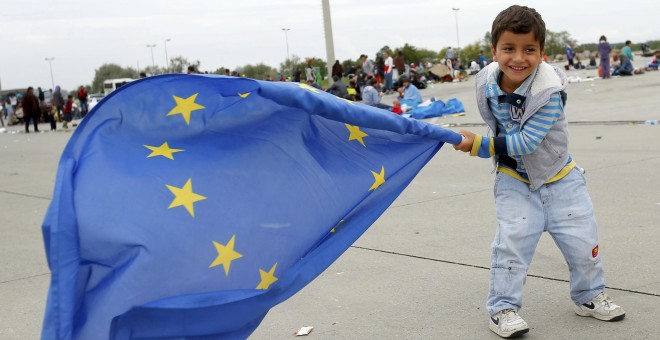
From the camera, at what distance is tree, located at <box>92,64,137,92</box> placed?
10700cm

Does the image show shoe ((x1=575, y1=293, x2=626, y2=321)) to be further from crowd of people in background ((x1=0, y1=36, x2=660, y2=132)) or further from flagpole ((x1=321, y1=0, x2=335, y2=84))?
flagpole ((x1=321, y1=0, x2=335, y2=84))

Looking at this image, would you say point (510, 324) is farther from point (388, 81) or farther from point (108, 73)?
point (108, 73)

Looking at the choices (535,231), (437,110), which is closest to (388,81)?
(437,110)

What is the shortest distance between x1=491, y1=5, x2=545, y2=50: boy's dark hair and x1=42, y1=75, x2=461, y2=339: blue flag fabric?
0.66 meters

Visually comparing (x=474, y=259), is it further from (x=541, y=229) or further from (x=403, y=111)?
(x=403, y=111)

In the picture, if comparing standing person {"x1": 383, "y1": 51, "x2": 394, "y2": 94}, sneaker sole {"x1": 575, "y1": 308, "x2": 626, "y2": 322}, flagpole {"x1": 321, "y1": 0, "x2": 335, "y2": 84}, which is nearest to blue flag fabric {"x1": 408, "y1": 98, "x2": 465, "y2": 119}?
flagpole {"x1": 321, "y1": 0, "x2": 335, "y2": 84}

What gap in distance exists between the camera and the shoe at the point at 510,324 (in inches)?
163

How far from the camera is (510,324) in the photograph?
4.15m

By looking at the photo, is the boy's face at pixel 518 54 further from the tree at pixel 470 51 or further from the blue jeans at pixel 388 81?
the tree at pixel 470 51

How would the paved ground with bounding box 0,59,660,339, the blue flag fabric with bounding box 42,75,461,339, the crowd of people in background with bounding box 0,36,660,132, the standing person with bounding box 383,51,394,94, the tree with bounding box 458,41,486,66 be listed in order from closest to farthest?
the blue flag fabric with bounding box 42,75,461,339 < the paved ground with bounding box 0,59,660,339 < the crowd of people in background with bounding box 0,36,660,132 < the standing person with bounding box 383,51,394,94 < the tree with bounding box 458,41,486,66

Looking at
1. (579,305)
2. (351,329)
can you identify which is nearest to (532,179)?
(579,305)

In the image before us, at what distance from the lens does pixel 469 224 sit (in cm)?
698

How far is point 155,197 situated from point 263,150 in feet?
1.81

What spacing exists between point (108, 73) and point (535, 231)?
108396 mm
